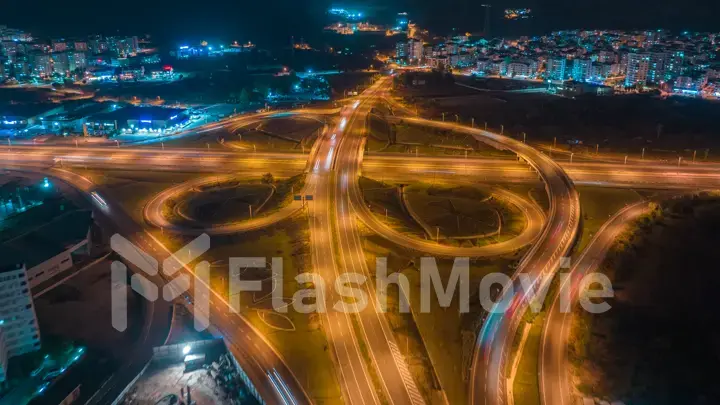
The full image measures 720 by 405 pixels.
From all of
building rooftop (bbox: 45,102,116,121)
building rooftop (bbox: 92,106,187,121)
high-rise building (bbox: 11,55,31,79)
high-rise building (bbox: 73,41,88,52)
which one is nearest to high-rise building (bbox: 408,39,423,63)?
building rooftop (bbox: 92,106,187,121)

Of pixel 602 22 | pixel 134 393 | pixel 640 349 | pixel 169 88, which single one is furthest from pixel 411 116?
pixel 602 22

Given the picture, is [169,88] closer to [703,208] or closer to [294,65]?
[294,65]

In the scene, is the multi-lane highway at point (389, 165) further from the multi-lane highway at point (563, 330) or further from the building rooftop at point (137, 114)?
the multi-lane highway at point (563, 330)

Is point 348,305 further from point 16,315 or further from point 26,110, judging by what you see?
point 26,110

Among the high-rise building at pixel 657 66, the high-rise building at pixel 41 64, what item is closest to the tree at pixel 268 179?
the high-rise building at pixel 657 66

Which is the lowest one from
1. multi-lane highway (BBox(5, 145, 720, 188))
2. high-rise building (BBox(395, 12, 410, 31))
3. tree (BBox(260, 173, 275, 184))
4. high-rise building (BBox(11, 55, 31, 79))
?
tree (BBox(260, 173, 275, 184))

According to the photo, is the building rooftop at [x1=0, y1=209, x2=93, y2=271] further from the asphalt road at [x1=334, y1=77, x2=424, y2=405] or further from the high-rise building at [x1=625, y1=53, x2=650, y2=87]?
the high-rise building at [x1=625, y1=53, x2=650, y2=87]
